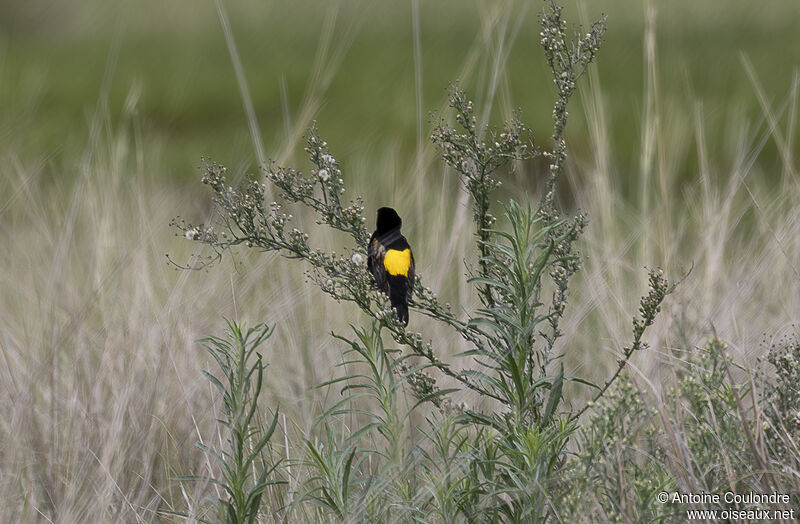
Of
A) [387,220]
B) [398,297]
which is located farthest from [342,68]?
[398,297]

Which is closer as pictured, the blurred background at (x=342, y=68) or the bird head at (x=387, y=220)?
the bird head at (x=387, y=220)

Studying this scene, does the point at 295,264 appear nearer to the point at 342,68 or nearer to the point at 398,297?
the point at 398,297

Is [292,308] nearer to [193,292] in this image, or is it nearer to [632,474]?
[193,292]

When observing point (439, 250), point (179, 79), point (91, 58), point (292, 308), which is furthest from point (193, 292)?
point (91, 58)

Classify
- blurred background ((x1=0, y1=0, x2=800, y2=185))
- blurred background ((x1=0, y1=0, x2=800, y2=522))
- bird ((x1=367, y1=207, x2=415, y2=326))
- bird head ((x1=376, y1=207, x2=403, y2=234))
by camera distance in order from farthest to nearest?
1. blurred background ((x1=0, y1=0, x2=800, y2=185))
2. blurred background ((x1=0, y1=0, x2=800, y2=522))
3. bird head ((x1=376, y1=207, x2=403, y2=234))
4. bird ((x1=367, y1=207, x2=415, y2=326))

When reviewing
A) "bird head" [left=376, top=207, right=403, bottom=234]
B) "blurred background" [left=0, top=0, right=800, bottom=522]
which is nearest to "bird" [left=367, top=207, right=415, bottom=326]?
"bird head" [left=376, top=207, right=403, bottom=234]

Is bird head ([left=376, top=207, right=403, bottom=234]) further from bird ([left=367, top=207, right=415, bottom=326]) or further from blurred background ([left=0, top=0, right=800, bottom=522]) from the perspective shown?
blurred background ([left=0, top=0, right=800, bottom=522])

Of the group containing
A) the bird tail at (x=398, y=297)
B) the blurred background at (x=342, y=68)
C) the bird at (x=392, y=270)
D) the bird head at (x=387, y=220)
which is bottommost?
the bird tail at (x=398, y=297)

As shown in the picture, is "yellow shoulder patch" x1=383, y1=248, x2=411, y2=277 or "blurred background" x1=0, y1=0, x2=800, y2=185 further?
"blurred background" x1=0, y1=0, x2=800, y2=185

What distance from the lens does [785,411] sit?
190 cm

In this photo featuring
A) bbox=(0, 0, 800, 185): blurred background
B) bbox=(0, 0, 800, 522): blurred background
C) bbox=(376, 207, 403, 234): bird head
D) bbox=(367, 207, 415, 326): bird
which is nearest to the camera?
bbox=(367, 207, 415, 326): bird

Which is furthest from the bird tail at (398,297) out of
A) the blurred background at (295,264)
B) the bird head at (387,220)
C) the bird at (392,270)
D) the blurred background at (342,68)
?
the blurred background at (342,68)

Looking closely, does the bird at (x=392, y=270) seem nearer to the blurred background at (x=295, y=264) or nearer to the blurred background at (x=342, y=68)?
the blurred background at (x=295, y=264)

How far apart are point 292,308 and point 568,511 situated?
5.02 feet
